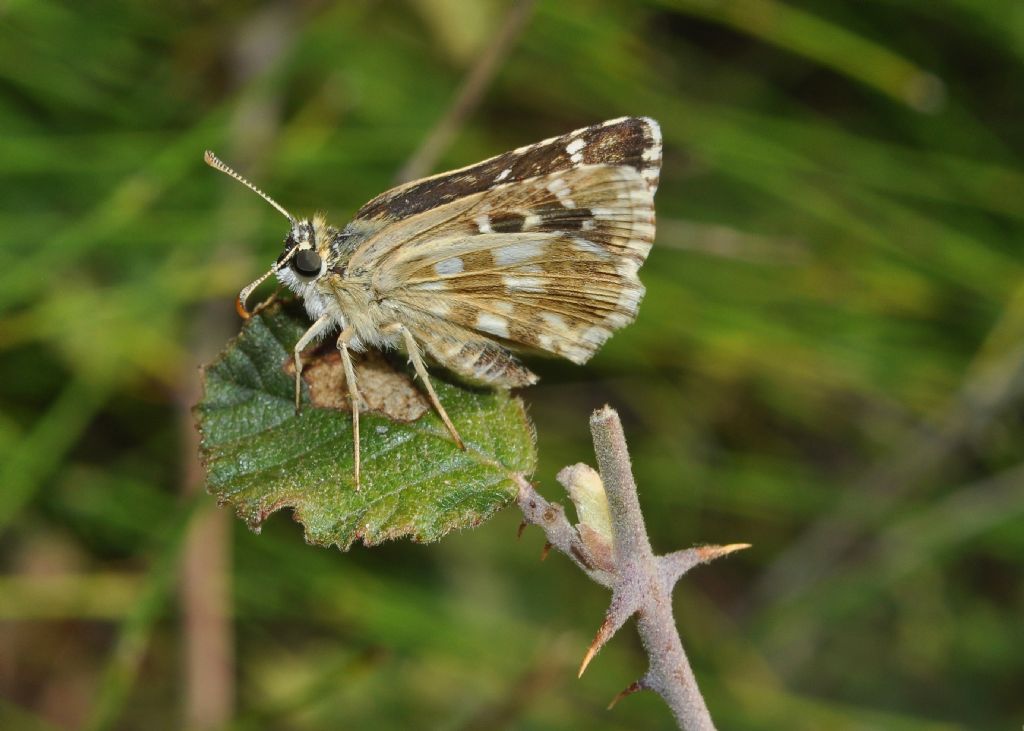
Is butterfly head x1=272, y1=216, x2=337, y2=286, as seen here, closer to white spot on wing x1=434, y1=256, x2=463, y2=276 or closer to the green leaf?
the green leaf

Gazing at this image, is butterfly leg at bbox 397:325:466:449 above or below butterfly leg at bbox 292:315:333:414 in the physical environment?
above

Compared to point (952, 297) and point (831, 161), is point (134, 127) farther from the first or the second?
point (952, 297)

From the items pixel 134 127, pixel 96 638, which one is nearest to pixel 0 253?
pixel 134 127

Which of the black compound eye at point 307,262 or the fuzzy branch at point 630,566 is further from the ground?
the fuzzy branch at point 630,566

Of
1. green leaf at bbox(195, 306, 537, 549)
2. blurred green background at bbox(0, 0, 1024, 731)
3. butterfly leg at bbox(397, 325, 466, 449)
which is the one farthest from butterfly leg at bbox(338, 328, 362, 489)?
blurred green background at bbox(0, 0, 1024, 731)

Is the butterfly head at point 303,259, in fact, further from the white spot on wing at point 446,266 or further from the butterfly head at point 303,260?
the white spot on wing at point 446,266

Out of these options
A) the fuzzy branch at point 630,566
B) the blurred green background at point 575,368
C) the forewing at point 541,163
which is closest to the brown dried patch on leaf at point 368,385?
the forewing at point 541,163
